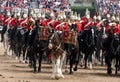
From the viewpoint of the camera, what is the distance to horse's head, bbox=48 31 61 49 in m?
17.8

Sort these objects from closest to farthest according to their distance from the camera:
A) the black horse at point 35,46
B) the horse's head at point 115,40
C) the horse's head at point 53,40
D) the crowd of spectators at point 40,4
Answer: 1. the horse's head at point 53,40
2. the black horse at point 35,46
3. the horse's head at point 115,40
4. the crowd of spectators at point 40,4

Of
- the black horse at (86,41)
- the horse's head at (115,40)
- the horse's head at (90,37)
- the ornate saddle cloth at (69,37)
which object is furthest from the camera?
the black horse at (86,41)

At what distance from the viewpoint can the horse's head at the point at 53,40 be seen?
1778 cm

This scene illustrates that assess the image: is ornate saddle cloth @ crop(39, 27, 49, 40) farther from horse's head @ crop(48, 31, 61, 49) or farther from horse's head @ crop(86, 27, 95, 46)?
horse's head @ crop(86, 27, 95, 46)

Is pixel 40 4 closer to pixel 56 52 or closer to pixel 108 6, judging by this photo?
pixel 108 6

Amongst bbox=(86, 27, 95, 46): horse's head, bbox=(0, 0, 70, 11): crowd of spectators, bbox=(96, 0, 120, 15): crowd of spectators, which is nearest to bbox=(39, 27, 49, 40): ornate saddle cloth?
bbox=(86, 27, 95, 46): horse's head

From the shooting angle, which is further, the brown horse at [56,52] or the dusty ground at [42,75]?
the brown horse at [56,52]

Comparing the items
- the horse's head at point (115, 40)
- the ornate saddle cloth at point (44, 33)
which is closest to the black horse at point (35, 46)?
Answer: the ornate saddle cloth at point (44, 33)

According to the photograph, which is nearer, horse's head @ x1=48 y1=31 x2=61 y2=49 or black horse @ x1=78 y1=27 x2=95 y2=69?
horse's head @ x1=48 y1=31 x2=61 y2=49

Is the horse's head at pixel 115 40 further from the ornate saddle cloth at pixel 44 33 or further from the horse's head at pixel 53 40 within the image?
the horse's head at pixel 53 40

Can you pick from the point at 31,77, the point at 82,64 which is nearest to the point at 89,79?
the point at 31,77

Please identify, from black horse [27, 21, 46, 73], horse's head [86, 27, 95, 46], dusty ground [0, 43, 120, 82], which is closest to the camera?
dusty ground [0, 43, 120, 82]

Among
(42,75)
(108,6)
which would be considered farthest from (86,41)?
(108,6)

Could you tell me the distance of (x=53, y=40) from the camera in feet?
58.9
